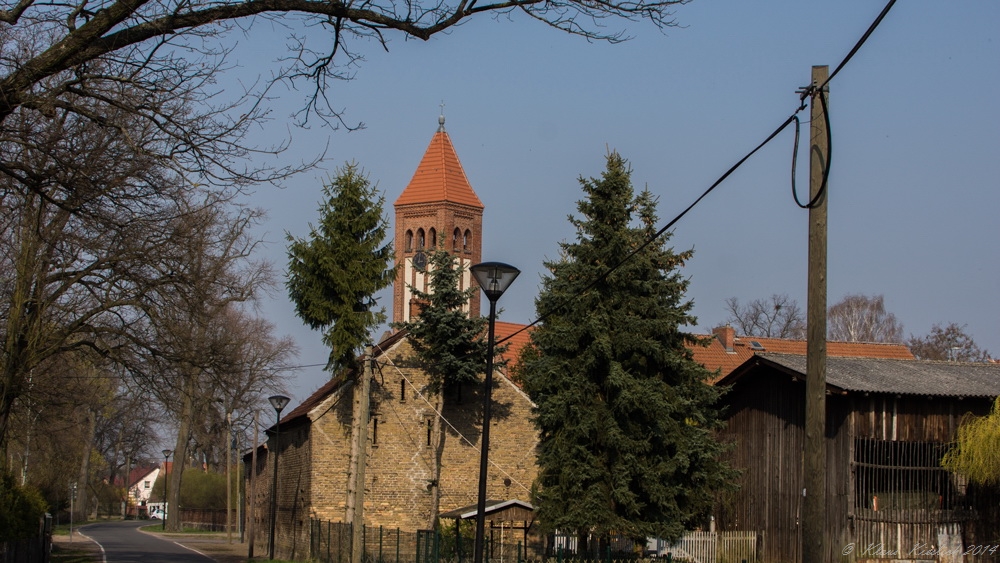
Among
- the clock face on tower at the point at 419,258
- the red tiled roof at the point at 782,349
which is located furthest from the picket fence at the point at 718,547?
the clock face on tower at the point at 419,258

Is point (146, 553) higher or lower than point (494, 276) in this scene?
lower

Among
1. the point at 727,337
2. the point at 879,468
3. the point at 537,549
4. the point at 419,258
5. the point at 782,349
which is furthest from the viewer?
the point at 419,258

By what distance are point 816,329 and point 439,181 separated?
54972mm

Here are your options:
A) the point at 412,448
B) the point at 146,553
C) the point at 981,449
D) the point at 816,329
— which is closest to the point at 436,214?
the point at 412,448

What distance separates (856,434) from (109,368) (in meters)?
18.4

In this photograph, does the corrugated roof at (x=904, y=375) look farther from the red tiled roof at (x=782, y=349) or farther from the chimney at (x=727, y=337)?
the chimney at (x=727, y=337)

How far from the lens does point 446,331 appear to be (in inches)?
1467

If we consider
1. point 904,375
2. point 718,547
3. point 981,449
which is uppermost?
point 904,375

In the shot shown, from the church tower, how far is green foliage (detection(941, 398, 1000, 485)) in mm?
37259

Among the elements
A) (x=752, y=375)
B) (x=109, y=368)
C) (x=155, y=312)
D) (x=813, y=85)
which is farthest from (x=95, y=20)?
(x=752, y=375)

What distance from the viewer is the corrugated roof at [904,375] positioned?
28.2 m

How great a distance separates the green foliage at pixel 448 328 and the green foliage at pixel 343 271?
7.20 ft

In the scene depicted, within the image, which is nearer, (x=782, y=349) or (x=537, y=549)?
(x=537, y=549)

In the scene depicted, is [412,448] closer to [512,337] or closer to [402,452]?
[402,452]
